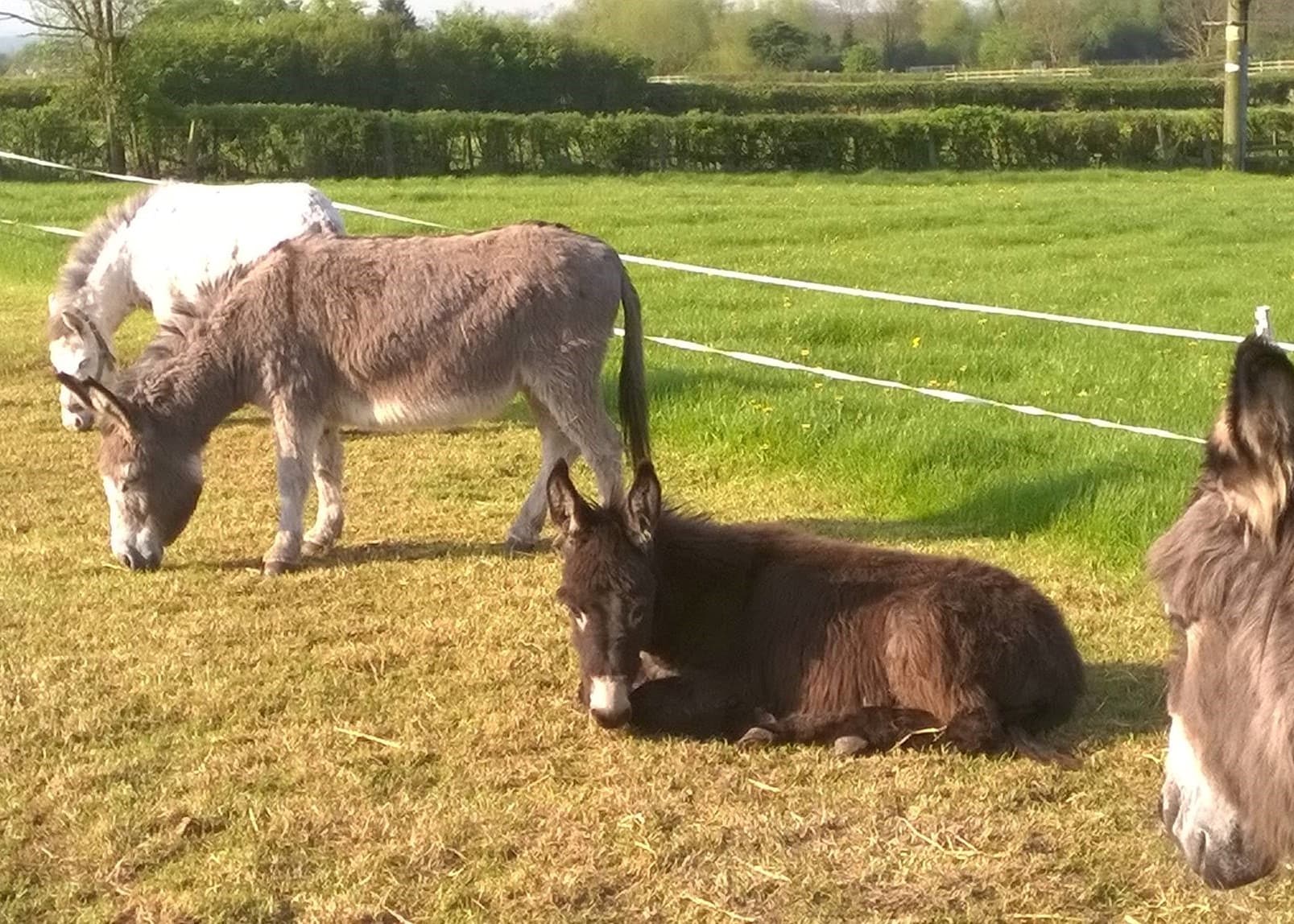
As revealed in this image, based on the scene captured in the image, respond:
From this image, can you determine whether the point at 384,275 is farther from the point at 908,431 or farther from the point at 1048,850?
the point at 1048,850

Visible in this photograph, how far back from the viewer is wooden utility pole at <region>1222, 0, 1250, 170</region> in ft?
114

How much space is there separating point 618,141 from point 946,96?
57.4ft

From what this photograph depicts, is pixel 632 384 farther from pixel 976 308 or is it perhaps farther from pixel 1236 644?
pixel 1236 644

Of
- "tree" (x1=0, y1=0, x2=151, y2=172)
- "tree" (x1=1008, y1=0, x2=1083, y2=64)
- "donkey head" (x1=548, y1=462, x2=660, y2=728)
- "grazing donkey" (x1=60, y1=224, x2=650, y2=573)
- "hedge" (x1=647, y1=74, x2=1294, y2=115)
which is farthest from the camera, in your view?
"tree" (x1=1008, y1=0, x2=1083, y2=64)

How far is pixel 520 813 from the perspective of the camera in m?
4.43

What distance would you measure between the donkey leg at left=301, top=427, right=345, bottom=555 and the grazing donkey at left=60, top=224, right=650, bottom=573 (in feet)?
0.64

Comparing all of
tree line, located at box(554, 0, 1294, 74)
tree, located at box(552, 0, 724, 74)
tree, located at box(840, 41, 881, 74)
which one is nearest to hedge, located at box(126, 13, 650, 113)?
tree line, located at box(554, 0, 1294, 74)

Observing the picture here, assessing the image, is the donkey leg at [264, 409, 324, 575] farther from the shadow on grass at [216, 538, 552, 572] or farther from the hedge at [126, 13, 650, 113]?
the hedge at [126, 13, 650, 113]

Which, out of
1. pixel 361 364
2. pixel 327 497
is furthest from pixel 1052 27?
pixel 361 364

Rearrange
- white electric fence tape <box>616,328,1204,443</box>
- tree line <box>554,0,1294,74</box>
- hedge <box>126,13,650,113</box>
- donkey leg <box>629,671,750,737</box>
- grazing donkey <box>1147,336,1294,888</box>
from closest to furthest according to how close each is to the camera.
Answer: grazing donkey <box>1147,336,1294,888</box> < donkey leg <box>629,671,750,737</box> < white electric fence tape <box>616,328,1204,443</box> < hedge <box>126,13,650,113</box> < tree line <box>554,0,1294,74</box>

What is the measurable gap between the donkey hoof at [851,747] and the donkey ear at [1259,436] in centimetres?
250

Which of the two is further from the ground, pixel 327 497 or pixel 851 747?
pixel 327 497

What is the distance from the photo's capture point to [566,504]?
5133 millimetres

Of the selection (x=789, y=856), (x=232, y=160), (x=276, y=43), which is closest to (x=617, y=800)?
(x=789, y=856)
